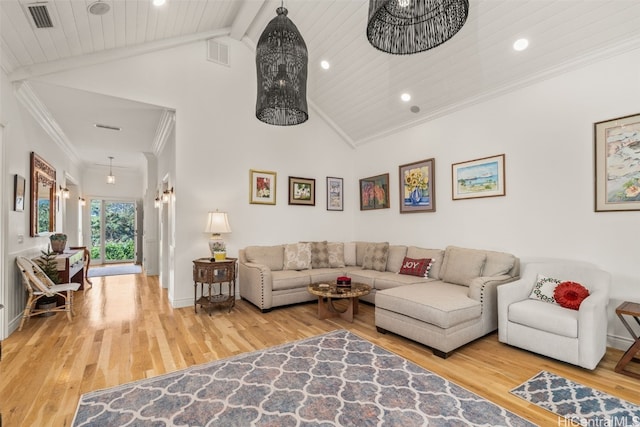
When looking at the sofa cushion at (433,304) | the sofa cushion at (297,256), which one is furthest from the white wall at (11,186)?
the sofa cushion at (433,304)

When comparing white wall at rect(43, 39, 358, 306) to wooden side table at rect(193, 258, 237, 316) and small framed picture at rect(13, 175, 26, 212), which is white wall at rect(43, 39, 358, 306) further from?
small framed picture at rect(13, 175, 26, 212)

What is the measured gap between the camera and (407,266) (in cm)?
461

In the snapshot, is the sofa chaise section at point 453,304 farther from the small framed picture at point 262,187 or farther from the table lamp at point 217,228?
the small framed picture at point 262,187

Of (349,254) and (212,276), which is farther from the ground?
(349,254)

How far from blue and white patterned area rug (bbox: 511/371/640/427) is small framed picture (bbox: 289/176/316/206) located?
418cm

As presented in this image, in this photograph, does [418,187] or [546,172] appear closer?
[546,172]

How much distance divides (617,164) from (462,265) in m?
1.84

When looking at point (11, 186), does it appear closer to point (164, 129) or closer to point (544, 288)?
point (164, 129)

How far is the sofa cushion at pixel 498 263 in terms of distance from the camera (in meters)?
3.63

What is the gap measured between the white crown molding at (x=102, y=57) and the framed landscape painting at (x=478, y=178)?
14.0 feet

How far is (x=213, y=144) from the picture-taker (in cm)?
487

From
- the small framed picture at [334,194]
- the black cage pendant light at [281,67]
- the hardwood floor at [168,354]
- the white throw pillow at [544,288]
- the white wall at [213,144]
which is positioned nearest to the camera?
the hardwood floor at [168,354]

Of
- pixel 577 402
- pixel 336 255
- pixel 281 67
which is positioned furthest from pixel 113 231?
pixel 577 402

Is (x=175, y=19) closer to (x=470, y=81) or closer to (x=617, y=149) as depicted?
(x=470, y=81)
